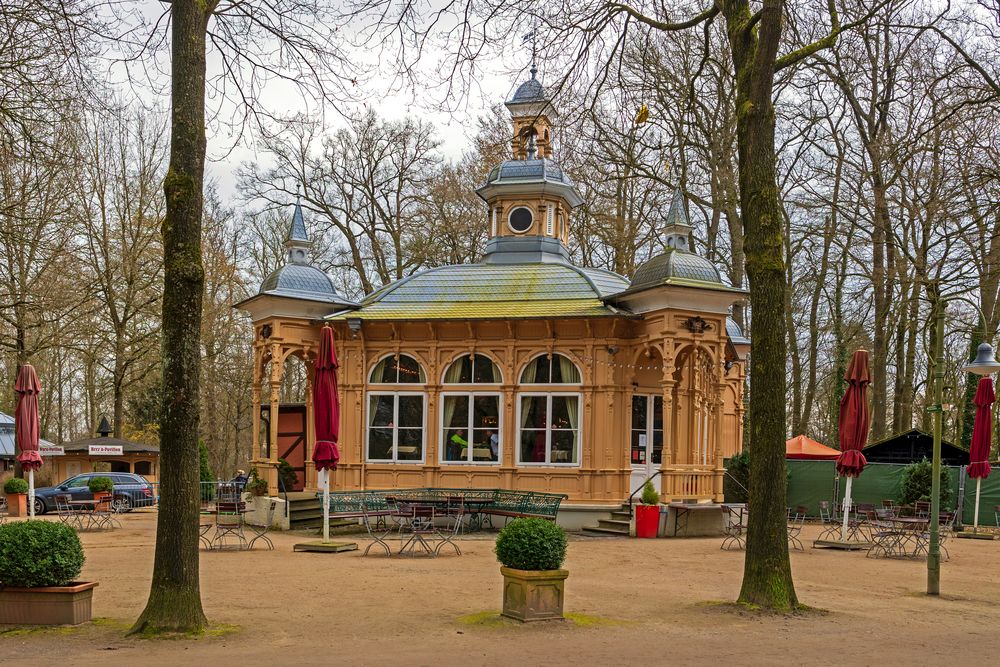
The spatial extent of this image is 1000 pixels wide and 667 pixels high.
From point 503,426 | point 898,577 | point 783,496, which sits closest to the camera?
point 783,496

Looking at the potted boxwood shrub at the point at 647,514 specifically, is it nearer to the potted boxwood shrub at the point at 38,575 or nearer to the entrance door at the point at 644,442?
the entrance door at the point at 644,442

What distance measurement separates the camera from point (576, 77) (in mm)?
12305

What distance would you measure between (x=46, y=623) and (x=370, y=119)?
2876 centimetres

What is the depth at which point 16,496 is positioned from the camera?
Answer: 2444 centimetres

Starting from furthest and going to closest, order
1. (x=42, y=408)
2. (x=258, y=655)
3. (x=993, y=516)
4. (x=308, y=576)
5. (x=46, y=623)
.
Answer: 1. (x=42, y=408)
2. (x=993, y=516)
3. (x=308, y=576)
4. (x=46, y=623)
5. (x=258, y=655)

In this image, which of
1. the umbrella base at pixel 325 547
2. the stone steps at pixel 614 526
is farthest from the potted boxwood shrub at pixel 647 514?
the umbrella base at pixel 325 547

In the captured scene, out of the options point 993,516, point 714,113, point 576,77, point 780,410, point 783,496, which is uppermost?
point 714,113

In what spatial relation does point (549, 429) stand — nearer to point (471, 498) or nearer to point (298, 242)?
point (471, 498)

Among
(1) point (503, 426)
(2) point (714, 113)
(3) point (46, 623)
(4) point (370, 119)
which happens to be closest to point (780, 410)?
(3) point (46, 623)

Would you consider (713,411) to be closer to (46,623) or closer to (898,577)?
(898,577)

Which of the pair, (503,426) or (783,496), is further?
(503,426)

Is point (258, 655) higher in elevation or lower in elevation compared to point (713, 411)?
lower

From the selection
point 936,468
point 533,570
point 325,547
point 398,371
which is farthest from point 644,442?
point 533,570

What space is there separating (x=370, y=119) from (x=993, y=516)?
930 inches
